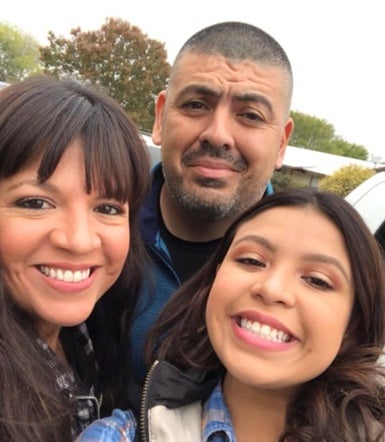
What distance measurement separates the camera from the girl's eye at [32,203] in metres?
1.60

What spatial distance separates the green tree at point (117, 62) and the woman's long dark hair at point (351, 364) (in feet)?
77.1

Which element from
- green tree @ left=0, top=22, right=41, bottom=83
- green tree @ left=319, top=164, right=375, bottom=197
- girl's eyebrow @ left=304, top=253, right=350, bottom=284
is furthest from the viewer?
green tree @ left=0, top=22, right=41, bottom=83

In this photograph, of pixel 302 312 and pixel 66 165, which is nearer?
pixel 302 312

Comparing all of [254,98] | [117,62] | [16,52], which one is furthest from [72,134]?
[16,52]

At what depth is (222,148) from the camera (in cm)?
247

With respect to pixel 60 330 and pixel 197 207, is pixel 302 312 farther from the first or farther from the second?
pixel 197 207

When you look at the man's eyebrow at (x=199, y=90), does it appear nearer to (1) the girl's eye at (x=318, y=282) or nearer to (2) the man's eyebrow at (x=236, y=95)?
(2) the man's eyebrow at (x=236, y=95)

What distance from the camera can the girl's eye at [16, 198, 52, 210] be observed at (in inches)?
63.0

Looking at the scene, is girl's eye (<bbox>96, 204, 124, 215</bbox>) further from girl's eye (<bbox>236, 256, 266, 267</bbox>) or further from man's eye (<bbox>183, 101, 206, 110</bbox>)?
man's eye (<bbox>183, 101, 206, 110</bbox>)

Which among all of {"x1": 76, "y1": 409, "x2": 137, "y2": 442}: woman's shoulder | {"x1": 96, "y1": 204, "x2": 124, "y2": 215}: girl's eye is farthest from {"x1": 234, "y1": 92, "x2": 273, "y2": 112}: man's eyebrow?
{"x1": 76, "y1": 409, "x2": 137, "y2": 442}: woman's shoulder

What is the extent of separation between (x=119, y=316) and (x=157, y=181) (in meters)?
0.85

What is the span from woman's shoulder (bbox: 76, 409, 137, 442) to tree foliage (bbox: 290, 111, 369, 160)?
6060 centimetres

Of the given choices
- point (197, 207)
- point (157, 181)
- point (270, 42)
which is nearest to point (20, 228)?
point (197, 207)

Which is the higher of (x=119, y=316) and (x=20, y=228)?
(x=20, y=228)
